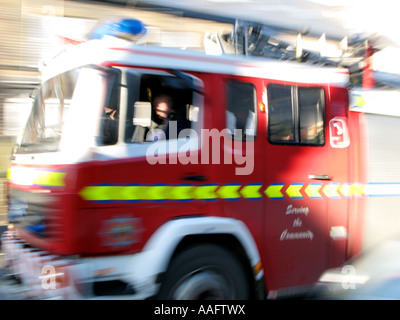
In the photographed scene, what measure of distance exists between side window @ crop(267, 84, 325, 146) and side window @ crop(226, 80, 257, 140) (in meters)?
0.19

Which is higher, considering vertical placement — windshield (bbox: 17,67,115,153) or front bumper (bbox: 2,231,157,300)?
windshield (bbox: 17,67,115,153)

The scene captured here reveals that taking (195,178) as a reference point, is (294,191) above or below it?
below

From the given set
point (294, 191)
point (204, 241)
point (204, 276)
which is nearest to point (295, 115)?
point (294, 191)

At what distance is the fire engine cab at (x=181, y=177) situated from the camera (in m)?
2.90

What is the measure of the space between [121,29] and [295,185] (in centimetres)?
213

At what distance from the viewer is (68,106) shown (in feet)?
10.3

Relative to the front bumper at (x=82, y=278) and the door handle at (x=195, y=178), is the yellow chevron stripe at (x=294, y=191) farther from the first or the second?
the front bumper at (x=82, y=278)

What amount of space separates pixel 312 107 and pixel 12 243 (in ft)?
10.5

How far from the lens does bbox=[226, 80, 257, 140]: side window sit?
351 centimetres

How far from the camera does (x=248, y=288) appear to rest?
11.5 ft

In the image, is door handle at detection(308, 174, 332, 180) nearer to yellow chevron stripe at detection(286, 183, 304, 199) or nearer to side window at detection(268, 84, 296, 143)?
yellow chevron stripe at detection(286, 183, 304, 199)

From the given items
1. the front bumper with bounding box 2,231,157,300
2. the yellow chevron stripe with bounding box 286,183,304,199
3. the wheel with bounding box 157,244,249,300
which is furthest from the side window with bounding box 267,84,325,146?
the front bumper with bounding box 2,231,157,300

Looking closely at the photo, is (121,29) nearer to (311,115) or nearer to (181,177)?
(181,177)
